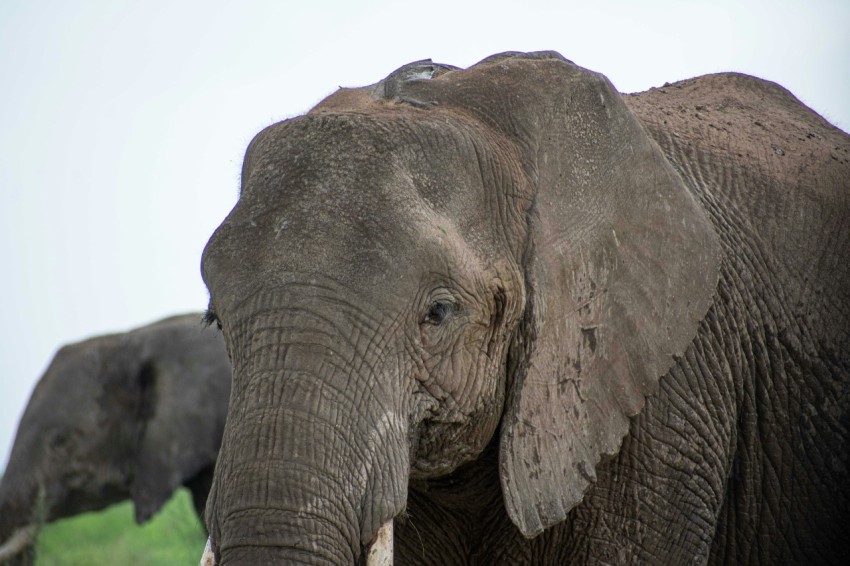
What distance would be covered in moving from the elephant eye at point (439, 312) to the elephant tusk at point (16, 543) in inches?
316

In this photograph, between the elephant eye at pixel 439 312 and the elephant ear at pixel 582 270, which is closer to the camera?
the elephant eye at pixel 439 312

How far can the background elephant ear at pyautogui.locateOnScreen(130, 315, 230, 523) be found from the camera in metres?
11.9

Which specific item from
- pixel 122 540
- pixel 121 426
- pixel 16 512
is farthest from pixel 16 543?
pixel 122 540

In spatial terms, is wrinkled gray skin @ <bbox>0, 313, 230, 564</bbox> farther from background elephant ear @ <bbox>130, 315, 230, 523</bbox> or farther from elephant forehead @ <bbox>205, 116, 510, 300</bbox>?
elephant forehead @ <bbox>205, 116, 510, 300</bbox>

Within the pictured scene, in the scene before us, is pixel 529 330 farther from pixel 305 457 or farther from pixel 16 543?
pixel 16 543

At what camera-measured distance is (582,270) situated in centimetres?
433

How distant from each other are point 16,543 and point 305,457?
8.59m

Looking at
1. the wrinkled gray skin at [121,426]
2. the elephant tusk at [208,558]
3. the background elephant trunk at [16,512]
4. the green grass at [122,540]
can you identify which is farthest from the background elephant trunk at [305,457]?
the wrinkled gray skin at [121,426]

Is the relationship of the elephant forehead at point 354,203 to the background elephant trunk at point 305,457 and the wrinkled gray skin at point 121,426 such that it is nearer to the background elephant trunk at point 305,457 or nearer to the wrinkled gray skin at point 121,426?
the background elephant trunk at point 305,457

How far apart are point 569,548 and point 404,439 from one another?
3.52 ft

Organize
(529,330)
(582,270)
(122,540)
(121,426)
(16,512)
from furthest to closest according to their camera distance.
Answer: (122,540) < (121,426) < (16,512) < (582,270) < (529,330)

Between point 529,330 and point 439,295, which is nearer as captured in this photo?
point 439,295

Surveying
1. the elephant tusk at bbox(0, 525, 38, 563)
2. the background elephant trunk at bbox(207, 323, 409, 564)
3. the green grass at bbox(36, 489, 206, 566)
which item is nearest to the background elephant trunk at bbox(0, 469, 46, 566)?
the elephant tusk at bbox(0, 525, 38, 563)

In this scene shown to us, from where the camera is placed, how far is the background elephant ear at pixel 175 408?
38.9 feet
